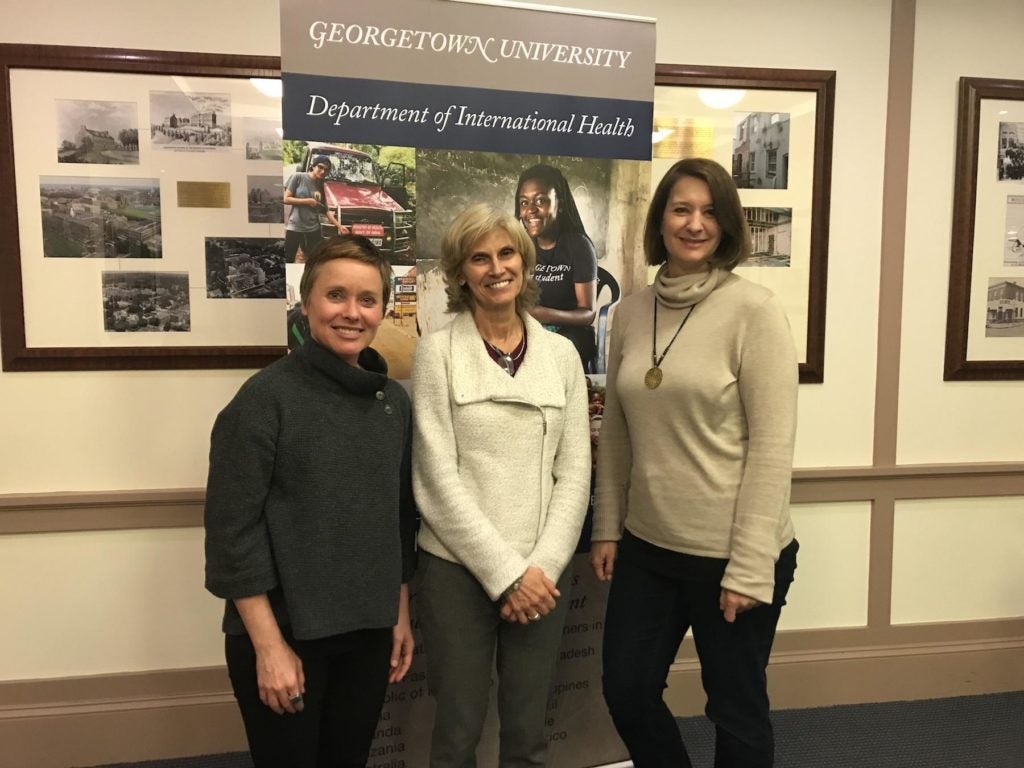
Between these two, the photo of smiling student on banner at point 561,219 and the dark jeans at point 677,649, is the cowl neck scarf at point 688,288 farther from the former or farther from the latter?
the dark jeans at point 677,649

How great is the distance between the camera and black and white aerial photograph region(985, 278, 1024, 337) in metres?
2.40

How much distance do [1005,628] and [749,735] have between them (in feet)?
5.87

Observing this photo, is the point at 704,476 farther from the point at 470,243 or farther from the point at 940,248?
the point at 940,248

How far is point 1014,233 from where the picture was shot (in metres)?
2.38

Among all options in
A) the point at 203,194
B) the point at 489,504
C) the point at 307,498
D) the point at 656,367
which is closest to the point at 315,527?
the point at 307,498

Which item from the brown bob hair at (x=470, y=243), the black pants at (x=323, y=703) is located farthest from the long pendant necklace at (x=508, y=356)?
the black pants at (x=323, y=703)

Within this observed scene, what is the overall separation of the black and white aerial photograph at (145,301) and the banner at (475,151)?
A: 1.93 feet

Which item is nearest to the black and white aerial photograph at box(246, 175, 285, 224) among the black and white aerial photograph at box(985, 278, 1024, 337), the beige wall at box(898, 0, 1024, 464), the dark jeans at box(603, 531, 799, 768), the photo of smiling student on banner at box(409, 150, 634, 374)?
the photo of smiling student on banner at box(409, 150, 634, 374)

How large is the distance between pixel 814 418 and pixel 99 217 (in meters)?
2.46

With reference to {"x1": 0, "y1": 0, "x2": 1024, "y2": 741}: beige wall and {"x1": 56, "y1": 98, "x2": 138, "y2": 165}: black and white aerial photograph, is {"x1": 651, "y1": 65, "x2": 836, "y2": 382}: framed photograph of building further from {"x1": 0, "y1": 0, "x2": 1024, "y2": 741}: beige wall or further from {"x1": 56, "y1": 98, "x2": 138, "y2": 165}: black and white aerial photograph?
{"x1": 56, "y1": 98, "x2": 138, "y2": 165}: black and white aerial photograph

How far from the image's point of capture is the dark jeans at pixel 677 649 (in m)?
1.44

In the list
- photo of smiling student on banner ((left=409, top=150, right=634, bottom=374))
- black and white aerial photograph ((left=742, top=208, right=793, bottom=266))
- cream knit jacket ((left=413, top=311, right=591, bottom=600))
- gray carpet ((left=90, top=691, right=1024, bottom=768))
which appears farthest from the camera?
black and white aerial photograph ((left=742, top=208, right=793, bottom=266))

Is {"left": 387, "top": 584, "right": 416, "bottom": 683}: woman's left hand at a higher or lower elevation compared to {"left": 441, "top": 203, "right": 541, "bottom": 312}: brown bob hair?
lower

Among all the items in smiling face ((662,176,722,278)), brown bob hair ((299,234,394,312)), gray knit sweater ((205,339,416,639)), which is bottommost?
gray knit sweater ((205,339,416,639))
